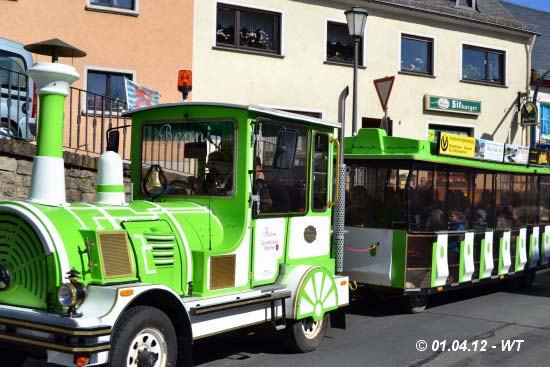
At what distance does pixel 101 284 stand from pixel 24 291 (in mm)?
588

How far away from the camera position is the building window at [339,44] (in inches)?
733

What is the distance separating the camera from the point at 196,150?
6340 millimetres

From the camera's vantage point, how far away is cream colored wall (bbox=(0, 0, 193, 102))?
47.7ft

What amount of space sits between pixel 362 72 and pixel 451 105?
3475 millimetres

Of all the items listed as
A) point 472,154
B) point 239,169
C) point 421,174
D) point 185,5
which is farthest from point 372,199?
point 185,5

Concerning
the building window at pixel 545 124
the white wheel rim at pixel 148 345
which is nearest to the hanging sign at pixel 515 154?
the white wheel rim at pixel 148 345

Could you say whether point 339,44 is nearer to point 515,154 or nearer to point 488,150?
point 515,154

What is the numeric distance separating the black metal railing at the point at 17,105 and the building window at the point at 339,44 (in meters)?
10.2

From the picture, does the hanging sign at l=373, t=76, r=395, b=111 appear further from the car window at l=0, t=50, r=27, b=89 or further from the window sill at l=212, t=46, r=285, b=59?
the window sill at l=212, t=46, r=285, b=59

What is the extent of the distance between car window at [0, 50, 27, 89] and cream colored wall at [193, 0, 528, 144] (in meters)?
5.16

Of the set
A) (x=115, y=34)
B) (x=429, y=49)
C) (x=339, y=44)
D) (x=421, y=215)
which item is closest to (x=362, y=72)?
(x=339, y=44)

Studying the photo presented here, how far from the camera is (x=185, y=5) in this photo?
635 inches

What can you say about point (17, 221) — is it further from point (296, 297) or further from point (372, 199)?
point (372, 199)

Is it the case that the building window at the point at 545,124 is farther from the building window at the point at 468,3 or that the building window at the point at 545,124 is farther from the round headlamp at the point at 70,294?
the round headlamp at the point at 70,294
